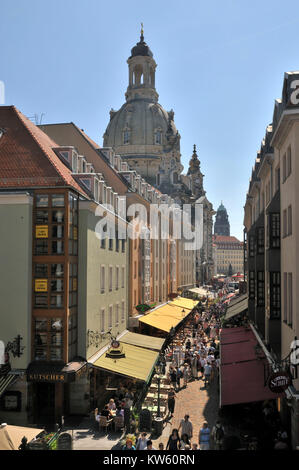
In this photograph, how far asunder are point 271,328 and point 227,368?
5068 mm

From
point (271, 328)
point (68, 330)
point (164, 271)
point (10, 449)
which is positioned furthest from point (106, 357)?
point (164, 271)

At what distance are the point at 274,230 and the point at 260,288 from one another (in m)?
7.10

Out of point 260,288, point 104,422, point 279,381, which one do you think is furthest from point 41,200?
point 279,381

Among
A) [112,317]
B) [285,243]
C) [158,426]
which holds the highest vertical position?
[285,243]

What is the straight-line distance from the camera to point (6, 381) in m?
21.7

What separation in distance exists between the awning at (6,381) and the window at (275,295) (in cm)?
1194

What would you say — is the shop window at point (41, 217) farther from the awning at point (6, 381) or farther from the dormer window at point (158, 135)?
the dormer window at point (158, 135)

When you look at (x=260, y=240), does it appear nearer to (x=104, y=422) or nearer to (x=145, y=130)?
(x=104, y=422)

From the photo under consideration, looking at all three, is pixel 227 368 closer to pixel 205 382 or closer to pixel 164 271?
pixel 205 382

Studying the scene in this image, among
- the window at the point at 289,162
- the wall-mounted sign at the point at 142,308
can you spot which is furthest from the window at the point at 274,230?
the wall-mounted sign at the point at 142,308

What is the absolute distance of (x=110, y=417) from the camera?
22.3m

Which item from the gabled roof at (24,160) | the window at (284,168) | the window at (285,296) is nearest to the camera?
the window at (285,296)

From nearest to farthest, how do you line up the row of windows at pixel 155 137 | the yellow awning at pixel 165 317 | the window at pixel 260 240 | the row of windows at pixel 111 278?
the window at pixel 260 240 → the row of windows at pixel 111 278 → the yellow awning at pixel 165 317 → the row of windows at pixel 155 137

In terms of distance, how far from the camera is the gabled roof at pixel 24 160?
23.7 m
